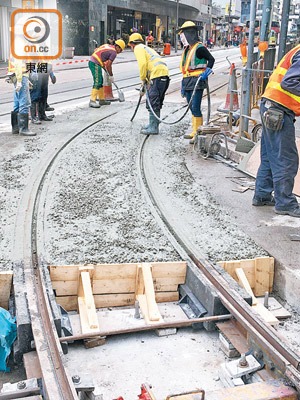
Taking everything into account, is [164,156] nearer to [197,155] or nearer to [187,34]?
[197,155]

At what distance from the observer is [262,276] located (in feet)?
13.2

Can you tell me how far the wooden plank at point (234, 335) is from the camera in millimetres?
3146

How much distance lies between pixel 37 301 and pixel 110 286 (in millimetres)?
701

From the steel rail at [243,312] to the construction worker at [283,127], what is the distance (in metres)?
1.25

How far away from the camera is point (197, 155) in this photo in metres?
7.64

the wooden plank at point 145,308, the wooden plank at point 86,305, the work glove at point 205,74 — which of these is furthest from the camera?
the work glove at point 205,74

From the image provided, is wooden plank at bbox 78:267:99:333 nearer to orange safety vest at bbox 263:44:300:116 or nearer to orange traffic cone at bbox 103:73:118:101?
orange safety vest at bbox 263:44:300:116

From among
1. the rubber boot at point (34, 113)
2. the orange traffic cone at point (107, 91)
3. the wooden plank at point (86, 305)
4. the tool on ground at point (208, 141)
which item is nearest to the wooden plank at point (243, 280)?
the wooden plank at point (86, 305)

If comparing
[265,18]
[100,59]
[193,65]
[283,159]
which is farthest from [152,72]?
[265,18]

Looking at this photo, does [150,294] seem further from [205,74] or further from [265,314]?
[205,74]

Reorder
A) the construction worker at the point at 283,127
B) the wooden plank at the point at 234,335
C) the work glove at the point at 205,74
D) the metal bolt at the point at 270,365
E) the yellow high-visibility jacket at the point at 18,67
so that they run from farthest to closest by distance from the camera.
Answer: the yellow high-visibility jacket at the point at 18,67 → the work glove at the point at 205,74 → the construction worker at the point at 283,127 → the wooden plank at the point at 234,335 → the metal bolt at the point at 270,365

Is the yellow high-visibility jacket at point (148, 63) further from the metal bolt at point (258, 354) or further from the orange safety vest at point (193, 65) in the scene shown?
the metal bolt at point (258, 354)

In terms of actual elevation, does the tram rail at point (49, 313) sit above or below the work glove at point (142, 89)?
below

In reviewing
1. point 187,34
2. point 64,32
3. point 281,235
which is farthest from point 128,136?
point 64,32
